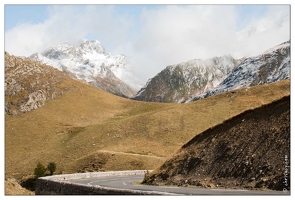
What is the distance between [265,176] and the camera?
26.8 metres

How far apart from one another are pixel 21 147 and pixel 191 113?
158ft

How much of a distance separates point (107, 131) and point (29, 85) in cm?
5345

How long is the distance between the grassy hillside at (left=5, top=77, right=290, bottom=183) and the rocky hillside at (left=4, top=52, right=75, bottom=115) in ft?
13.1

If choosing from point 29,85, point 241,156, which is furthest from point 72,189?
point 29,85

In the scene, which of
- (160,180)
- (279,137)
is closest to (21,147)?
(160,180)

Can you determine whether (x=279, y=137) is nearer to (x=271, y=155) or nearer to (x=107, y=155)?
(x=271, y=155)

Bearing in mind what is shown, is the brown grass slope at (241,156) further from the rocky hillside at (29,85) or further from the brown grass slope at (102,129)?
the rocky hillside at (29,85)

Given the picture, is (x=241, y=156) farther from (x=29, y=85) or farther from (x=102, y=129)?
(x=29, y=85)

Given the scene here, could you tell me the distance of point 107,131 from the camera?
110875 millimetres

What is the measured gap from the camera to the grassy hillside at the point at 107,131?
84.4 metres

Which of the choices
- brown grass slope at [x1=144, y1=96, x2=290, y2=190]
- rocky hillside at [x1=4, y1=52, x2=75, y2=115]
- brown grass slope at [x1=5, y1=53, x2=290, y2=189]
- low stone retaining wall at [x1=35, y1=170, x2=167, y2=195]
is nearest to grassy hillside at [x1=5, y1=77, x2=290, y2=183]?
brown grass slope at [x1=5, y1=53, x2=290, y2=189]

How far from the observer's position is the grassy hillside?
8444 cm

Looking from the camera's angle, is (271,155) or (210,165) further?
(210,165)

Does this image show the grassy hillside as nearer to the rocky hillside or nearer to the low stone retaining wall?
the rocky hillside
